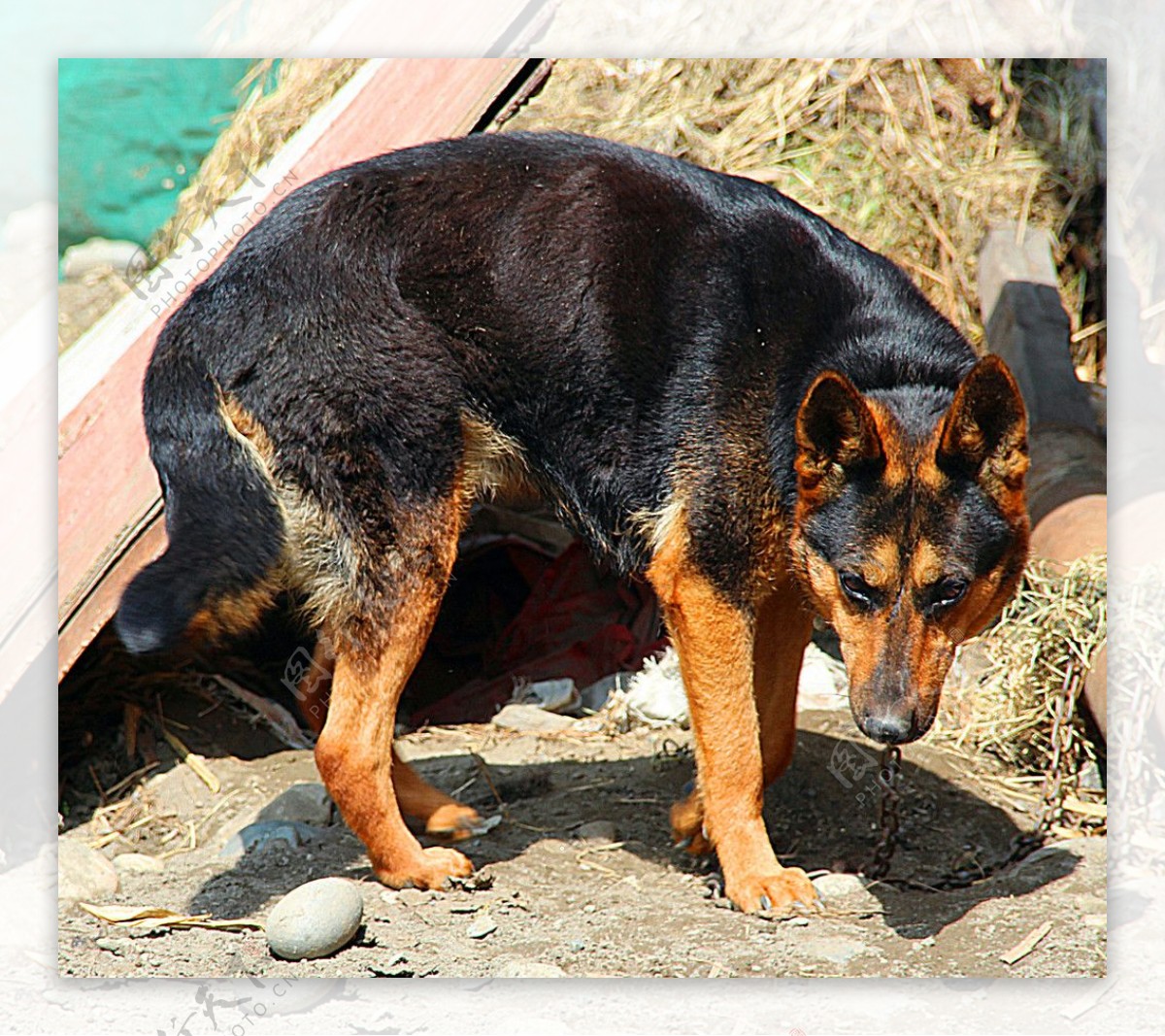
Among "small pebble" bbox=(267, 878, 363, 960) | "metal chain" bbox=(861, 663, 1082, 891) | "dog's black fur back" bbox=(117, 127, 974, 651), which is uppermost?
"dog's black fur back" bbox=(117, 127, 974, 651)

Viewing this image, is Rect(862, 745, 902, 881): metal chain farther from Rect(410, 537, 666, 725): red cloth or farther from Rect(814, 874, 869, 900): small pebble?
Rect(410, 537, 666, 725): red cloth

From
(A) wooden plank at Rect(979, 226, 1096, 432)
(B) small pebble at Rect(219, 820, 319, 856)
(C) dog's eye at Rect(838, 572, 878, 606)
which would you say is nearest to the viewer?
(C) dog's eye at Rect(838, 572, 878, 606)

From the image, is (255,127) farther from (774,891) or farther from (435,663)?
(774,891)

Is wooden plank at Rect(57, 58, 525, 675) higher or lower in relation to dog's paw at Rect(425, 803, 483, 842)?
higher

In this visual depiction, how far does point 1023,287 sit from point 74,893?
2.54 m

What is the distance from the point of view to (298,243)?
2658 millimetres

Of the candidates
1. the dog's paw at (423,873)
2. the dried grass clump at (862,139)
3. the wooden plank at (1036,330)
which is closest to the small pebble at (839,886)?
the dog's paw at (423,873)

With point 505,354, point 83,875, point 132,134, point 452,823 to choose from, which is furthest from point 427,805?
point 132,134

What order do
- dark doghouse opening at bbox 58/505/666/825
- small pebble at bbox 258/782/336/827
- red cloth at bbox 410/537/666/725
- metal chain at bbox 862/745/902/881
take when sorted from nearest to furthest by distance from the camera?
metal chain at bbox 862/745/902/881, small pebble at bbox 258/782/336/827, dark doghouse opening at bbox 58/505/666/825, red cloth at bbox 410/537/666/725

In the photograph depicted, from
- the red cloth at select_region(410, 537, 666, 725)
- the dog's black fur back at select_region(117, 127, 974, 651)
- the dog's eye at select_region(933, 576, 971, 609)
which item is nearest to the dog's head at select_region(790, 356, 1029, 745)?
the dog's eye at select_region(933, 576, 971, 609)

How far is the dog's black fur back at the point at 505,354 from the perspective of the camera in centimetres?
259

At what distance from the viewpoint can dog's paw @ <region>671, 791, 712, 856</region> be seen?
2961 mm

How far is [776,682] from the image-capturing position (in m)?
2.94

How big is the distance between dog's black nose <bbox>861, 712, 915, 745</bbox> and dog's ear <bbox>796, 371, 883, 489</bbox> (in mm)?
425
